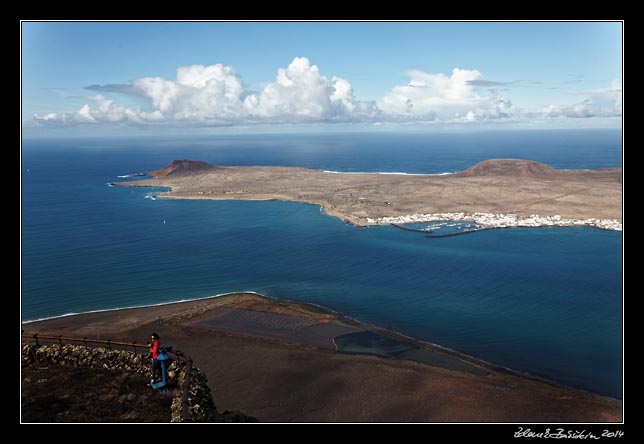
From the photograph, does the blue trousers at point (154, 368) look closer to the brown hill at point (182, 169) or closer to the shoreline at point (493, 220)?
the shoreline at point (493, 220)

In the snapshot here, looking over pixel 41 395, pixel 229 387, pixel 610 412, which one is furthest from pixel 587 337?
pixel 41 395

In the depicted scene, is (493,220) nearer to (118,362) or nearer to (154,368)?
(118,362)

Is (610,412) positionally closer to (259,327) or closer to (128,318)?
(259,327)

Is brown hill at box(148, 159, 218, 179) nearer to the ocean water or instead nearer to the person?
the ocean water

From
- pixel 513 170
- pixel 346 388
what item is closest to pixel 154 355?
pixel 346 388

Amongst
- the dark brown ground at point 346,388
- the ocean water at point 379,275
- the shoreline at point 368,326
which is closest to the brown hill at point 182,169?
the ocean water at point 379,275

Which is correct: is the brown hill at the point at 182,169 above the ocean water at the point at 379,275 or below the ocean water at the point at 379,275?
above
